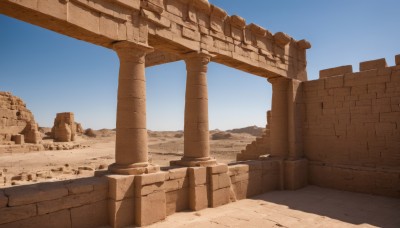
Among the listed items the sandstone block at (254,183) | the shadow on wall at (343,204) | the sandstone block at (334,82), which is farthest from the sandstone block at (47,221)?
the sandstone block at (334,82)

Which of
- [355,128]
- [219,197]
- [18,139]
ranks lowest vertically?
[219,197]

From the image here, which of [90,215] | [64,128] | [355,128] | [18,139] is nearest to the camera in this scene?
[90,215]

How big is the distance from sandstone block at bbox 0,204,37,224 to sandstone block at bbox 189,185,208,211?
3.65m

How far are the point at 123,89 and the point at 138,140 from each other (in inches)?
48.5

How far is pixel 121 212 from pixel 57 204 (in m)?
1.26

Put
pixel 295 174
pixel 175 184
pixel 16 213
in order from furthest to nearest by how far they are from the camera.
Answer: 1. pixel 295 174
2. pixel 175 184
3. pixel 16 213

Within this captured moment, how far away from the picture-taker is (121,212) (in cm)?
567

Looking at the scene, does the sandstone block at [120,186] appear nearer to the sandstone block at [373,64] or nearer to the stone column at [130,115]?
the stone column at [130,115]

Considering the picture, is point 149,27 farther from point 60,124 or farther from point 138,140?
point 60,124

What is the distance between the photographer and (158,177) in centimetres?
620

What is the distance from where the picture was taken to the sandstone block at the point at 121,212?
558cm

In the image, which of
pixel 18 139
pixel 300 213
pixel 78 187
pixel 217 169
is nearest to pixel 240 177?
pixel 217 169

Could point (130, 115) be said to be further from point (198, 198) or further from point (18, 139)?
point (18, 139)

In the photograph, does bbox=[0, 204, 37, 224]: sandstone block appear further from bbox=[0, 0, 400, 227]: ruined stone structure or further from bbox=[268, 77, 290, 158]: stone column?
bbox=[268, 77, 290, 158]: stone column
